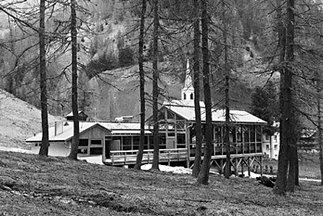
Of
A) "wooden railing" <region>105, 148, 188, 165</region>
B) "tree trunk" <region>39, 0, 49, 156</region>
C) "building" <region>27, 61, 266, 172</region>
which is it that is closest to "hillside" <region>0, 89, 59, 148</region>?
"building" <region>27, 61, 266, 172</region>

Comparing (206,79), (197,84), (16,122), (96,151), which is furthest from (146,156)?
(16,122)

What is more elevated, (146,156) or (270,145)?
(270,145)

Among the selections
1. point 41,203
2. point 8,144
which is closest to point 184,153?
point 8,144

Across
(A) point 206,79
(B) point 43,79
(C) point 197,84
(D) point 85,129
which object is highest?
(C) point 197,84

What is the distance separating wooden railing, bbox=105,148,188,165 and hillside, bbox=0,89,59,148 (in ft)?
36.3

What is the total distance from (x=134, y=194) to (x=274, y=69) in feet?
19.7

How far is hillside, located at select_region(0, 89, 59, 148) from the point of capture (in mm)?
38812

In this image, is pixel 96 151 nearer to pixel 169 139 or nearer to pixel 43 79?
pixel 169 139

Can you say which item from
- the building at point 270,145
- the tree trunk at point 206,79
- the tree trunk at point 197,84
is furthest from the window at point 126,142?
the building at point 270,145

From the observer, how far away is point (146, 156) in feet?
99.5

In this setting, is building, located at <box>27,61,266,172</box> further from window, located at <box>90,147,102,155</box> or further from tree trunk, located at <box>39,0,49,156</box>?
tree trunk, located at <box>39,0,49,156</box>

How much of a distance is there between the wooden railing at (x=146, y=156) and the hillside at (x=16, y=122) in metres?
11.1

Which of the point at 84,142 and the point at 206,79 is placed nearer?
the point at 206,79

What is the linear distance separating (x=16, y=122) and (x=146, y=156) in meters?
22.4
